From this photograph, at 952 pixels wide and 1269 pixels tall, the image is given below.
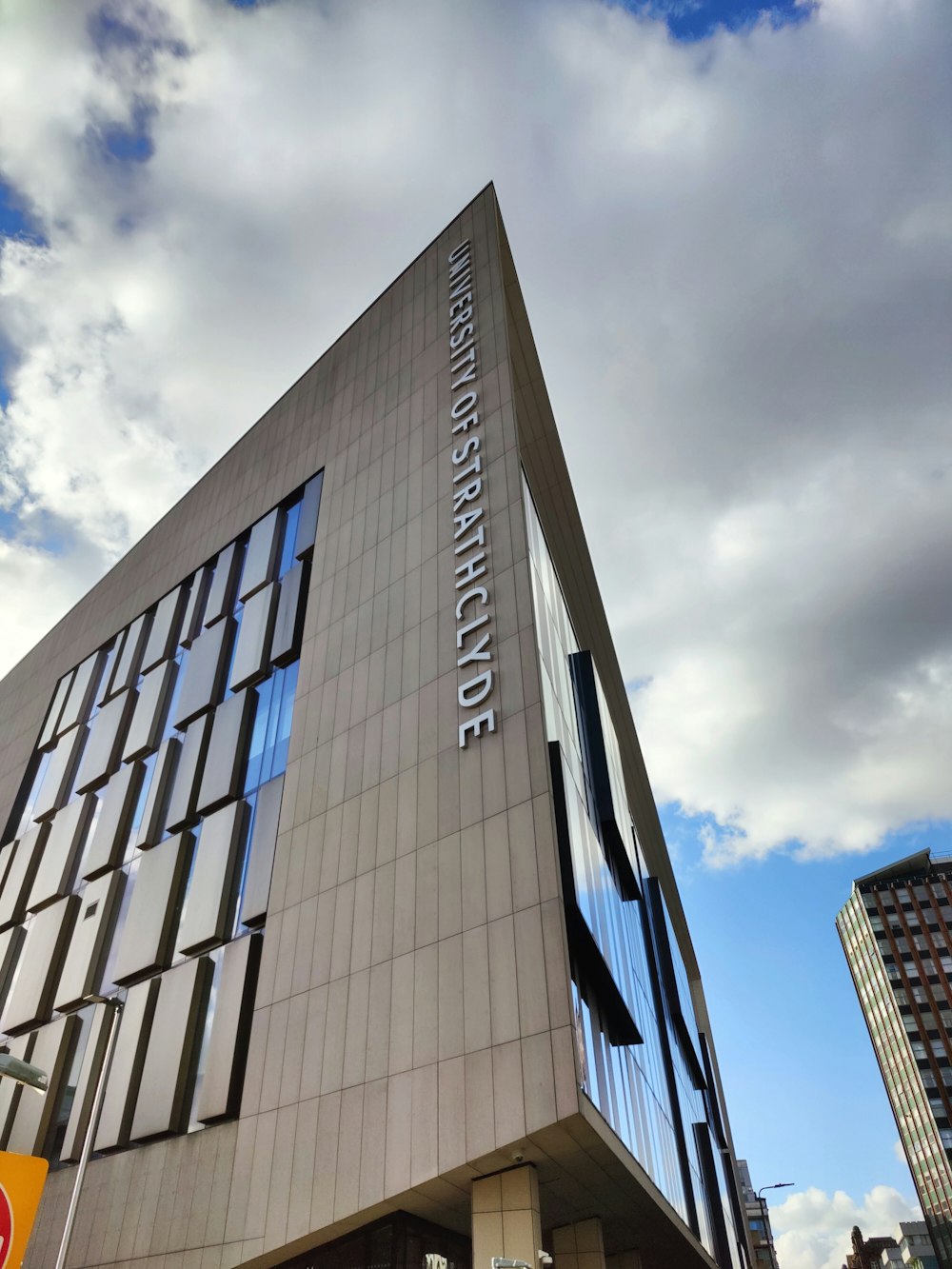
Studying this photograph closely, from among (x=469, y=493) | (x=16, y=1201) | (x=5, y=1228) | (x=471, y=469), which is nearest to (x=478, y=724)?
(x=469, y=493)

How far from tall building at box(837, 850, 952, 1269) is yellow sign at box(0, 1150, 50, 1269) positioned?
472 feet

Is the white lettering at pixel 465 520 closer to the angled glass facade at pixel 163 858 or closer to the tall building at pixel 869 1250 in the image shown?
the angled glass facade at pixel 163 858

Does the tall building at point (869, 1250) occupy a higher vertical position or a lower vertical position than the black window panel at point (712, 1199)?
higher

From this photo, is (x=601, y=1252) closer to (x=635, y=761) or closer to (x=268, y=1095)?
(x=268, y=1095)

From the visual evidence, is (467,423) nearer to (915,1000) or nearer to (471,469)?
(471,469)

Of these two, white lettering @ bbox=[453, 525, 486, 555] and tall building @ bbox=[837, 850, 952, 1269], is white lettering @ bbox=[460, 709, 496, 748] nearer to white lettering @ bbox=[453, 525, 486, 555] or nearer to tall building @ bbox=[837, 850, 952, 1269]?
white lettering @ bbox=[453, 525, 486, 555]

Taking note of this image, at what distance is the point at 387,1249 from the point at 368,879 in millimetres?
7682

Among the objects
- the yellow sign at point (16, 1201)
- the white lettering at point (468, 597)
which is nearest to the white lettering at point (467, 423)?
the white lettering at point (468, 597)

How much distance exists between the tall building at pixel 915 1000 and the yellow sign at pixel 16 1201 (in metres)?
144

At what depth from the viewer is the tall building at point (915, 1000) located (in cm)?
12250

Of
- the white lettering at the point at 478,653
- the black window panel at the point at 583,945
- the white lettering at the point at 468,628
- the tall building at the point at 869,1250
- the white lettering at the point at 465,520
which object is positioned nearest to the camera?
the black window panel at the point at 583,945

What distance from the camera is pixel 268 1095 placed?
20.1 meters

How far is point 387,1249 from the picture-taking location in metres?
17.5

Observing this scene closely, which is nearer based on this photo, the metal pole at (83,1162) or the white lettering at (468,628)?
the metal pole at (83,1162)
